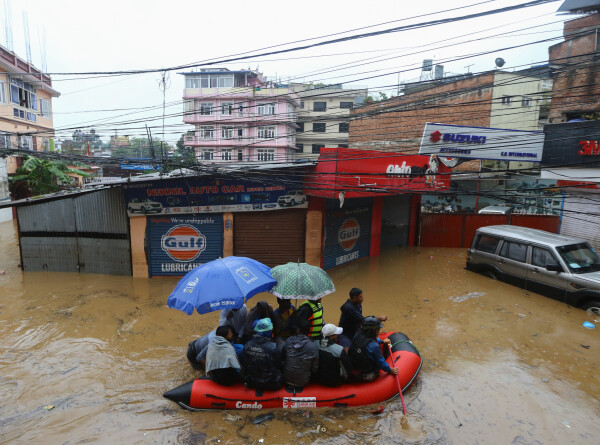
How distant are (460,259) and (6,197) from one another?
25411 millimetres

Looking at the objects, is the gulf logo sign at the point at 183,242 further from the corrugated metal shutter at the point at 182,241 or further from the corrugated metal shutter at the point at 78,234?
the corrugated metal shutter at the point at 78,234

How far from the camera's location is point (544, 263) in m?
9.06

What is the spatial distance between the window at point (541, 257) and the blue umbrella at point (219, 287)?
23.9 ft

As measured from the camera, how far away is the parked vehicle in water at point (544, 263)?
328 inches

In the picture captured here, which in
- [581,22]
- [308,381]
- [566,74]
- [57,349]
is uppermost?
[581,22]

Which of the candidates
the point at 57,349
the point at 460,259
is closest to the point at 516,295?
the point at 460,259

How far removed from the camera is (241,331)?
19.8ft

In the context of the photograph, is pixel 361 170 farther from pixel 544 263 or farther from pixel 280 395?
pixel 280 395

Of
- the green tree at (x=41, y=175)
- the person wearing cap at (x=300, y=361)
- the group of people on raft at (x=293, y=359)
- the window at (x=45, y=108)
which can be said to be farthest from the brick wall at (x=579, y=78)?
the window at (x=45, y=108)

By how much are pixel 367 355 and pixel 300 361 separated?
0.93 meters

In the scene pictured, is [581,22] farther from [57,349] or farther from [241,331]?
[57,349]

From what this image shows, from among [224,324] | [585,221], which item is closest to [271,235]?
[224,324]

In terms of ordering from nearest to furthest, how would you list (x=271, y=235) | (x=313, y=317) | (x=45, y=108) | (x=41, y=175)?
(x=313, y=317), (x=271, y=235), (x=41, y=175), (x=45, y=108)

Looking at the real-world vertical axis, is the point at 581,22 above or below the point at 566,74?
above
